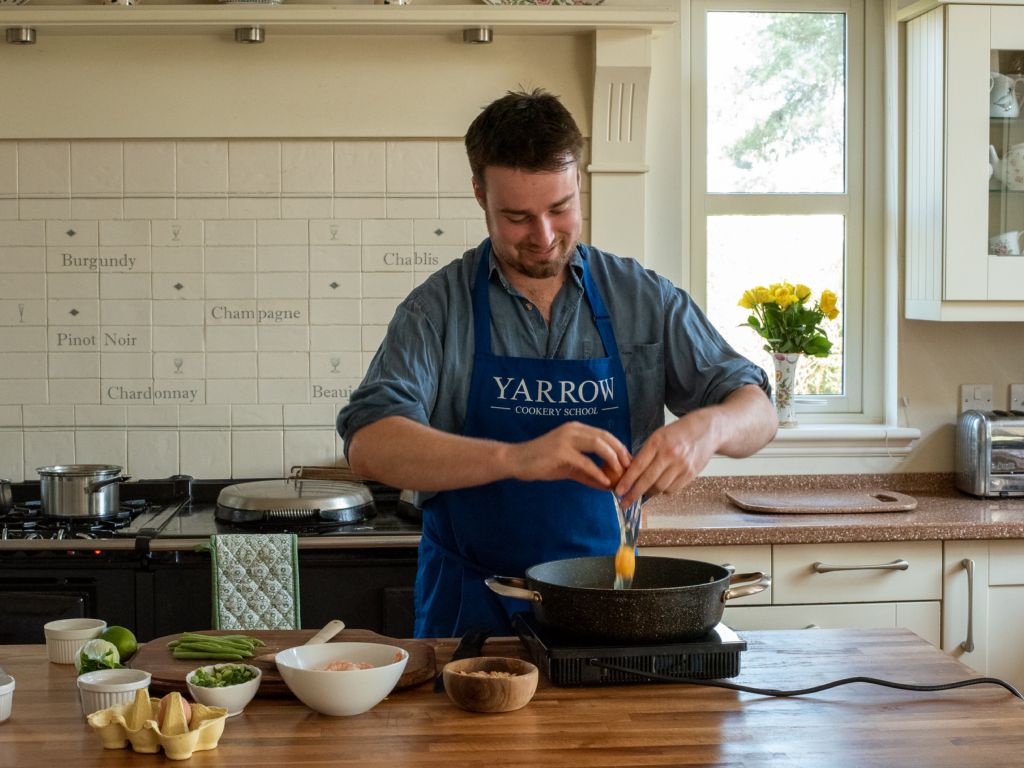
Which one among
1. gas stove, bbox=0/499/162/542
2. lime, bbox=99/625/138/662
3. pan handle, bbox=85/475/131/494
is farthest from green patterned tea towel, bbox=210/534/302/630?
lime, bbox=99/625/138/662

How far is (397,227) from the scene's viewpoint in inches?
145

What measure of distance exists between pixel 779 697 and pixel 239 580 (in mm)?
1637

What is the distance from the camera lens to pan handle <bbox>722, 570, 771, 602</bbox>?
1.78 m

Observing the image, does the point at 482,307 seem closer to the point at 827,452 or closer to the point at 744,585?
the point at 744,585

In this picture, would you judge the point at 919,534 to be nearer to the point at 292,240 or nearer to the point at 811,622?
the point at 811,622

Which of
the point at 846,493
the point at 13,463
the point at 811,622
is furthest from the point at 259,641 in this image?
the point at 846,493

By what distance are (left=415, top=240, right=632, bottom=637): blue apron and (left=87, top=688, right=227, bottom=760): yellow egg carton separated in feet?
2.24

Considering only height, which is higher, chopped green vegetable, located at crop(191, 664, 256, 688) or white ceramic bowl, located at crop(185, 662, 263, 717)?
chopped green vegetable, located at crop(191, 664, 256, 688)

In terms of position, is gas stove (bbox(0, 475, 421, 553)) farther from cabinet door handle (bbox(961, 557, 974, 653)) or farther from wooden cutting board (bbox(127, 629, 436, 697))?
cabinet door handle (bbox(961, 557, 974, 653))

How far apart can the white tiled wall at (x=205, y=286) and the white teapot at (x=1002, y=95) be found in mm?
1208

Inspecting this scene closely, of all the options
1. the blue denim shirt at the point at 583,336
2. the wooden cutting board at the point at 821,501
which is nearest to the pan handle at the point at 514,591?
the blue denim shirt at the point at 583,336

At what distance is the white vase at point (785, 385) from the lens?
3.73 metres

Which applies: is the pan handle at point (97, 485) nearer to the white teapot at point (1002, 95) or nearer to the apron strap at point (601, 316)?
the apron strap at point (601, 316)

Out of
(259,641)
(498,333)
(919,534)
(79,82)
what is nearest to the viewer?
(259,641)
